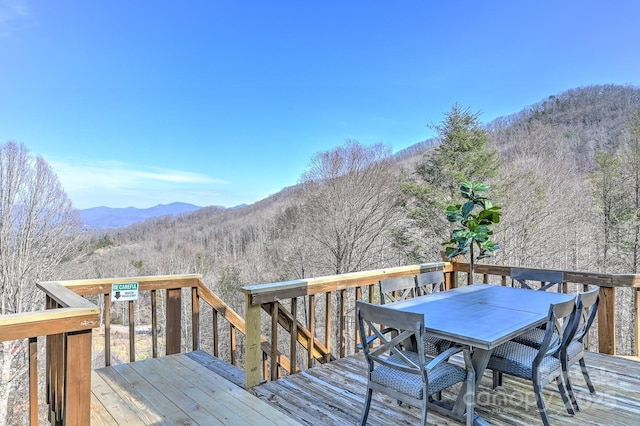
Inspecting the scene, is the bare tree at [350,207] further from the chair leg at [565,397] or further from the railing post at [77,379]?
the railing post at [77,379]

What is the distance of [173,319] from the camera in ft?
11.3

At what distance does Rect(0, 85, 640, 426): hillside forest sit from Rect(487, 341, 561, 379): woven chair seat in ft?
31.8

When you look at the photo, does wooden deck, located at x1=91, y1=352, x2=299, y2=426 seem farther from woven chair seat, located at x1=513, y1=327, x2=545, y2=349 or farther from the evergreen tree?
the evergreen tree

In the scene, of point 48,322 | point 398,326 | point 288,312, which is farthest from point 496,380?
A: point 48,322

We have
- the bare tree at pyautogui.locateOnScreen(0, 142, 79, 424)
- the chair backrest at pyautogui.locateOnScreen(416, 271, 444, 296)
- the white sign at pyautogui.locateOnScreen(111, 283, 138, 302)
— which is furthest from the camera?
the bare tree at pyautogui.locateOnScreen(0, 142, 79, 424)

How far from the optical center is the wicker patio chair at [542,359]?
200 cm

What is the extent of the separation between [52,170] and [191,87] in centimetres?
583

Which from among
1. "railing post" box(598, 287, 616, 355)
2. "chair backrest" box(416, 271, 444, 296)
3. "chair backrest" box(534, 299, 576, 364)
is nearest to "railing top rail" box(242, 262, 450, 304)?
"chair backrest" box(416, 271, 444, 296)

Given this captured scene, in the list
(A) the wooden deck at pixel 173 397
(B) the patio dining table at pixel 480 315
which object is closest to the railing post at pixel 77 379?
(A) the wooden deck at pixel 173 397

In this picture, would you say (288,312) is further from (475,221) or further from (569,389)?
(475,221)

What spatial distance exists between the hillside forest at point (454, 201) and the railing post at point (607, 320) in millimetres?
8332

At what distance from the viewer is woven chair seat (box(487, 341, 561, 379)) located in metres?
2.10

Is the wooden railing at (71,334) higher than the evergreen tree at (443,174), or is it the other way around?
the evergreen tree at (443,174)

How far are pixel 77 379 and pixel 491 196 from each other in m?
12.4
